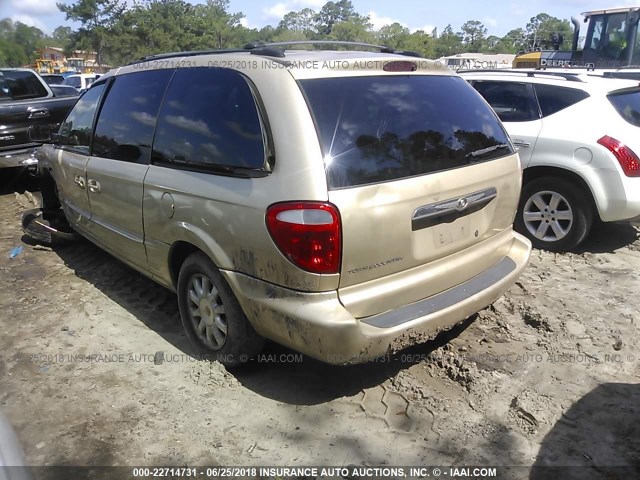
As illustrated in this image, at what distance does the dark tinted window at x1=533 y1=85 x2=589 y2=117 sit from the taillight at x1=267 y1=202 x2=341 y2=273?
3833 mm

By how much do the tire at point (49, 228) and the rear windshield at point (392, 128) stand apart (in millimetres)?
3726

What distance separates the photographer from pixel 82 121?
461cm

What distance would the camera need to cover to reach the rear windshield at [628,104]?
16.6 feet

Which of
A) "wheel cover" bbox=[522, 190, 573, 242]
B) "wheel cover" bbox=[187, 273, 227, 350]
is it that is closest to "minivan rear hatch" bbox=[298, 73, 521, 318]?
"wheel cover" bbox=[187, 273, 227, 350]

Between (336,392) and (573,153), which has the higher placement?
(573,153)

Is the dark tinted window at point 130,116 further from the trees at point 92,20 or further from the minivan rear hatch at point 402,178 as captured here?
the trees at point 92,20

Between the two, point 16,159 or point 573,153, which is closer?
point 573,153

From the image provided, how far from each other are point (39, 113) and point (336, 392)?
6.93 metres

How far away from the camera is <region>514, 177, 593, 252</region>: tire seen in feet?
16.7

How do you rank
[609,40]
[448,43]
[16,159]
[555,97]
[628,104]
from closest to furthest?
[628,104], [555,97], [16,159], [609,40], [448,43]

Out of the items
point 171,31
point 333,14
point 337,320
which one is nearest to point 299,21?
point 333,14

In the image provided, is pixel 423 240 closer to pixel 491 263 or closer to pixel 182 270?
pixel 491 263

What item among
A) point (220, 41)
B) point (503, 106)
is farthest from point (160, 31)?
point (503, 106)

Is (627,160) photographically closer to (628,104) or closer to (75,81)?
(628,104)
